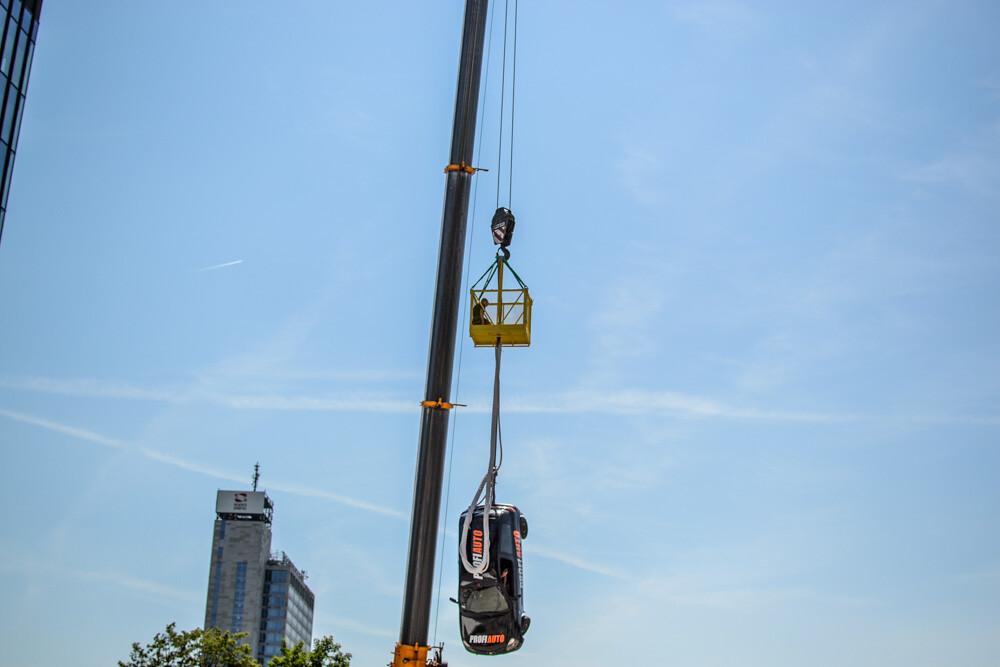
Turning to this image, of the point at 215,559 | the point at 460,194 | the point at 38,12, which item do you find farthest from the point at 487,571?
the point at 215,559

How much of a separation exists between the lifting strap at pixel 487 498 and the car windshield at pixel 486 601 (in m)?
0.34

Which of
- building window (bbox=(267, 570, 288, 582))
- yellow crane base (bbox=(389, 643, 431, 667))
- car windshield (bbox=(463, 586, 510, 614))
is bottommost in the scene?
yellow crane base (bbox=(389, 643, 431, 667))

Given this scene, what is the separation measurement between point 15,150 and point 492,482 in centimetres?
2904

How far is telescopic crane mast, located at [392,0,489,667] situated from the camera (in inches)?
666

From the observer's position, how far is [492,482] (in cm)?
1638

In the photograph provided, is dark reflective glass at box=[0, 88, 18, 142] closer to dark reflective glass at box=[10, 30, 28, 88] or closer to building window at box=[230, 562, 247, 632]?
dark reflective glass at box=[10, 30, 28, 88]

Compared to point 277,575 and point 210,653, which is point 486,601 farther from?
point 277,575

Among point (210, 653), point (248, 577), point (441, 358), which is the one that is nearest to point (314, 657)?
point (210, 653)

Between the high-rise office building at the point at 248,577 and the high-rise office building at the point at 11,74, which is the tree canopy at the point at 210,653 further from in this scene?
the high-rise office building at the point at 248,577

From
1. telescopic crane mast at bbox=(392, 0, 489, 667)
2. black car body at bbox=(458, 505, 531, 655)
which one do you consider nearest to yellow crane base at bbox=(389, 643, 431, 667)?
telescopic crane mast at bbox=(392, 0, 489, 667)

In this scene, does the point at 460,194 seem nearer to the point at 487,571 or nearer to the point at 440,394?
the point at 440,394

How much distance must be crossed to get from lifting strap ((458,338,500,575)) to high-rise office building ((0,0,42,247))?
87.4ft

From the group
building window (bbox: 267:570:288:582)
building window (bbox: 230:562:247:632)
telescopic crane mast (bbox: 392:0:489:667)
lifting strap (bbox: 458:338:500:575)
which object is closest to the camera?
lifting strap (bbox: 458:338:500:575)

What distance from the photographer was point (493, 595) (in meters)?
15.6
